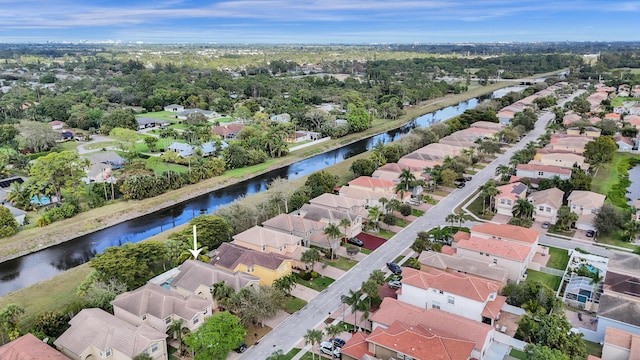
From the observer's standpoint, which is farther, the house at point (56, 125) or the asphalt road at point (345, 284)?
the house at point (56, 125)

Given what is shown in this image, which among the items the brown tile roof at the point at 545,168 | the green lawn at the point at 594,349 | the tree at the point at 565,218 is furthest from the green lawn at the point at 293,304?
the brown tile roof at the point at 545,168

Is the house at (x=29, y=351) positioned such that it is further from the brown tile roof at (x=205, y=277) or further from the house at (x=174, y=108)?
the house at (x=174, y=108)

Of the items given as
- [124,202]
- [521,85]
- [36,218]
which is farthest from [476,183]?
[521,85]

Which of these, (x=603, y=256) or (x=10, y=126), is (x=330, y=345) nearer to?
(x=603, y=256)

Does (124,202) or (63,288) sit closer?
(63,288)

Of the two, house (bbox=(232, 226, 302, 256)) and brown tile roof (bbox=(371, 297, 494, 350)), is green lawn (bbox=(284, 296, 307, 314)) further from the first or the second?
house (bbox=(232, 226, 302, 256))

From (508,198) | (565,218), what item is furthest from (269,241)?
(565,218)
